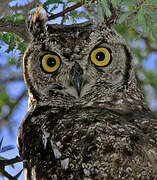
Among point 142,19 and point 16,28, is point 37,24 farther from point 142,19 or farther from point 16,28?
point 142,19

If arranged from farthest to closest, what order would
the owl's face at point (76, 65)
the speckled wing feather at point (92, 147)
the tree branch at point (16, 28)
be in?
the owl's face at point (76, 65)
the tree branch at point (16, 28)
the speckled wing feather at point (92, 147)

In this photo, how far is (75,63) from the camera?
10.1ft

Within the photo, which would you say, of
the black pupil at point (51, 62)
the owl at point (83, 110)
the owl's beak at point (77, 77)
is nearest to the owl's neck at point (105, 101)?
the owl at point (83, 110)

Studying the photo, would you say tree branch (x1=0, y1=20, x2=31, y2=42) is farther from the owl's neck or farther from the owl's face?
the owl's neck

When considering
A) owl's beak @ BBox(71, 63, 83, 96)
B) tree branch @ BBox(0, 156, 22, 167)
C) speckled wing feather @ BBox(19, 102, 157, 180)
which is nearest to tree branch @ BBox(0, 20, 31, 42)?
owl's beak @ BBox(71, 63, 83, 96)

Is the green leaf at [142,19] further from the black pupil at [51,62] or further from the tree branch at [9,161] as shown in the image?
the tree branch at [9,161]

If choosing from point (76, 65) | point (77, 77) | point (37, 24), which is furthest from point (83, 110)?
point (37, 24)

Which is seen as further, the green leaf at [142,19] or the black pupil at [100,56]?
the black pupil at [100,56]

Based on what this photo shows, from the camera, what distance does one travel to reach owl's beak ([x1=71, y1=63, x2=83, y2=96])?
306cm

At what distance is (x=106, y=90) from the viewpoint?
3248 millimetres

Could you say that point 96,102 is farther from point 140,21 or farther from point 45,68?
point 140,21

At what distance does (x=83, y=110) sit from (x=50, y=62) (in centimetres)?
53

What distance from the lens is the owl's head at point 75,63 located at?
3.11 metres

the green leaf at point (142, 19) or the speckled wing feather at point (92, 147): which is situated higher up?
the green leaf at point (142, 19)
